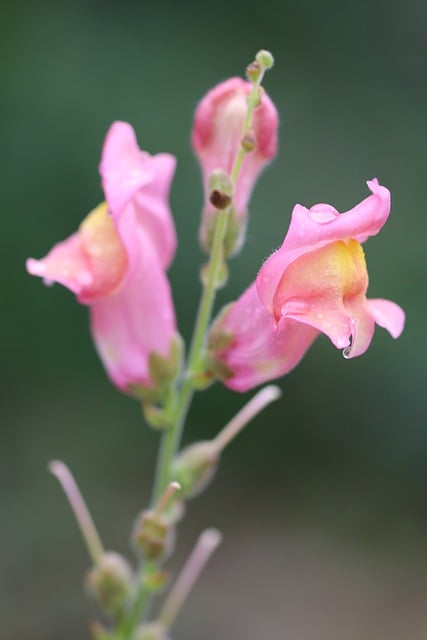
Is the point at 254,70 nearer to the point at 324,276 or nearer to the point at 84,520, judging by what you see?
the point at 324,276

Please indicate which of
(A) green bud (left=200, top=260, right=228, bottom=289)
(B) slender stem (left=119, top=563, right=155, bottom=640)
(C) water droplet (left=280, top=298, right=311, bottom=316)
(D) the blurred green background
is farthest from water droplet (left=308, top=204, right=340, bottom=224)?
(D) the blurred green background

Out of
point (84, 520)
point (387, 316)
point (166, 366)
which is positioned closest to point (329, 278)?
point (387, 316)

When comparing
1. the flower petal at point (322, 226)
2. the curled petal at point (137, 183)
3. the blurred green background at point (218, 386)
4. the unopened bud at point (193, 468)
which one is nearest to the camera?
the flower petal at point (322, 226)

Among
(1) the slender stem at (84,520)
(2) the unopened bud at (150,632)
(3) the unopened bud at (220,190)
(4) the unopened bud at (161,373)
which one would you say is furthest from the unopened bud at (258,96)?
(2) the unopened bud at (150,632)

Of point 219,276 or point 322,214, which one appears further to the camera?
point 219,276

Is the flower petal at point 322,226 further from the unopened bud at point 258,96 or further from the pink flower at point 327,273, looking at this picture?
the unopened bud at point 258,96

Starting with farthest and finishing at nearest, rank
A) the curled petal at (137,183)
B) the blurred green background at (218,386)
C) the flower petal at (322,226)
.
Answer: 1. the blurred green background at (218,386)
2. the curled petal at (137,183)
3. the flower petal at (322,226)

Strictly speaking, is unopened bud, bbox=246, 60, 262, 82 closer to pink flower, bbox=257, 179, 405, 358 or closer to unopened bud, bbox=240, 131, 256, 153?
unopened bud, bbox=240, 131, 256, 153

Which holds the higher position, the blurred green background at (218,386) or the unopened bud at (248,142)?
the unopened bud at (248,142)
